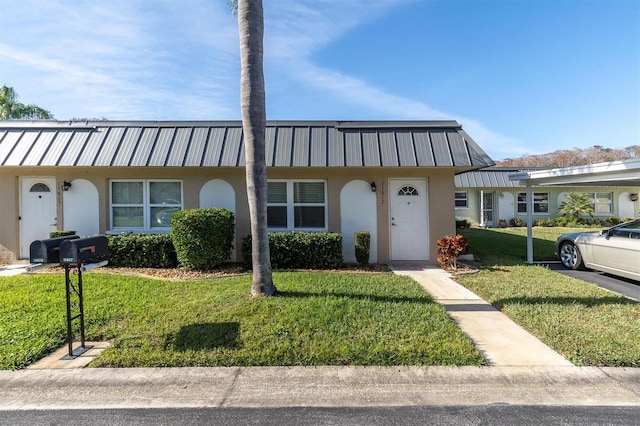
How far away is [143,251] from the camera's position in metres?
8.43

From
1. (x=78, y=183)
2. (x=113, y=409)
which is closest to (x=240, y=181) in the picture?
(x=78, y=183)

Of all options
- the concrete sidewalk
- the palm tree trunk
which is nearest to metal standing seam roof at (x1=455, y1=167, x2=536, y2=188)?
the palm tree trunk

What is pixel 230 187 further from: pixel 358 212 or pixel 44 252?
pixel 44 252

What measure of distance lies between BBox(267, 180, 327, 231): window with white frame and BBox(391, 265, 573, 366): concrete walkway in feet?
11.8


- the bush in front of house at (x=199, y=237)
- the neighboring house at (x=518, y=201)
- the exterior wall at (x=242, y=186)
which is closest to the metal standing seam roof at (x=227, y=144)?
the exterior wall at (x=242, y=186)

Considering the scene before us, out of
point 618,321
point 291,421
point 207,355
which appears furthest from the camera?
point 618,321

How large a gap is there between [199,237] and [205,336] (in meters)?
3.85

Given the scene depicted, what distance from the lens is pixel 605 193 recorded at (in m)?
22.2

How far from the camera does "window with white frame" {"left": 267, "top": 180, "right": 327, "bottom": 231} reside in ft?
31.1

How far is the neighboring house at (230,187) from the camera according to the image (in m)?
9.02

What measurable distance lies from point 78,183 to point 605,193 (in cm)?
2885

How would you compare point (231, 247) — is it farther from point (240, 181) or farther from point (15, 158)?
point (15, 158)

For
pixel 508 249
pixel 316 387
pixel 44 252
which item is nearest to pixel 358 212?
pixel 508 249

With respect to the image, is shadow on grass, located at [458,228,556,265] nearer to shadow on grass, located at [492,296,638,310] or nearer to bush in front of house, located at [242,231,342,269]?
shadow on grass, located at [492,296,638,310]
